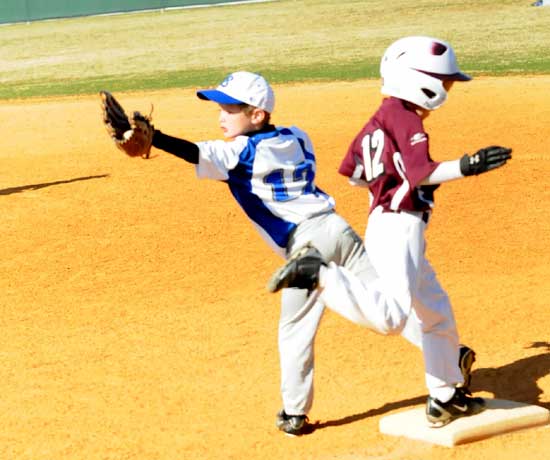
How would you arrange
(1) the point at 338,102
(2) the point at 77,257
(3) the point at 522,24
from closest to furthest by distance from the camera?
(2) the point at 77,257 → (1) the point at 338,102 → (3) the point at 522,24

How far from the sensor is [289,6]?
43688 millimetres

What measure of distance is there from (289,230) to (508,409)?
4.67 ft

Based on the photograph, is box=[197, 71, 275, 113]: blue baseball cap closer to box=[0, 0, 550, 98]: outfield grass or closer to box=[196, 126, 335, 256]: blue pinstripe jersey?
box=[196, 126, 335, 256]: blue pinstripe jersey

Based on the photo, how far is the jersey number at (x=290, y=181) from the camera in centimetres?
533

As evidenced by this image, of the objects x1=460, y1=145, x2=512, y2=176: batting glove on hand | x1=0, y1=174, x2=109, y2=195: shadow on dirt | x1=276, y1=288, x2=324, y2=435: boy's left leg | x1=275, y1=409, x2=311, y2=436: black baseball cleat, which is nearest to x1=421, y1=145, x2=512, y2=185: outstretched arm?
x1=460, y1=145, x2=512, y2=176: batting glove on hand

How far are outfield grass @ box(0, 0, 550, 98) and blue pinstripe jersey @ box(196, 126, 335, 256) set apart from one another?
46.7 feet

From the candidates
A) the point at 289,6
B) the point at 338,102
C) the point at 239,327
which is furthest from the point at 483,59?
the point at 289,6

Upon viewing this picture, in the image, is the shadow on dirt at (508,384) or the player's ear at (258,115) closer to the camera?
the player's ear at (258,115)

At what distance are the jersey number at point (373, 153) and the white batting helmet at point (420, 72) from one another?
222 millimetres

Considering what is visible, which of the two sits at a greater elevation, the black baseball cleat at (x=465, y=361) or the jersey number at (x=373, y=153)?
the jersey number at (x=373, y=153)

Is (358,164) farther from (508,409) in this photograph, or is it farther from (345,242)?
(508,409)

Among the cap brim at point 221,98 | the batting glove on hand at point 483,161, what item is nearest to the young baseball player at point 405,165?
the batting glove on hand at point 483,161

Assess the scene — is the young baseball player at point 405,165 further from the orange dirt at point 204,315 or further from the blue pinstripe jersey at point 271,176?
the orange dirt at point 204,315

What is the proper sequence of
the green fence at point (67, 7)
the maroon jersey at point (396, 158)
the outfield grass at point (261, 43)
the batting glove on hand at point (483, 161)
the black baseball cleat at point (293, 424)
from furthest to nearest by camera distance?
the green fence at point (67, 7) → the outfield grass at point (261, 43) → the black baseball cleat at point (293, 424) → the maroon jersey at point (396, 158) → the batting glove on hand at point (483, 161)
